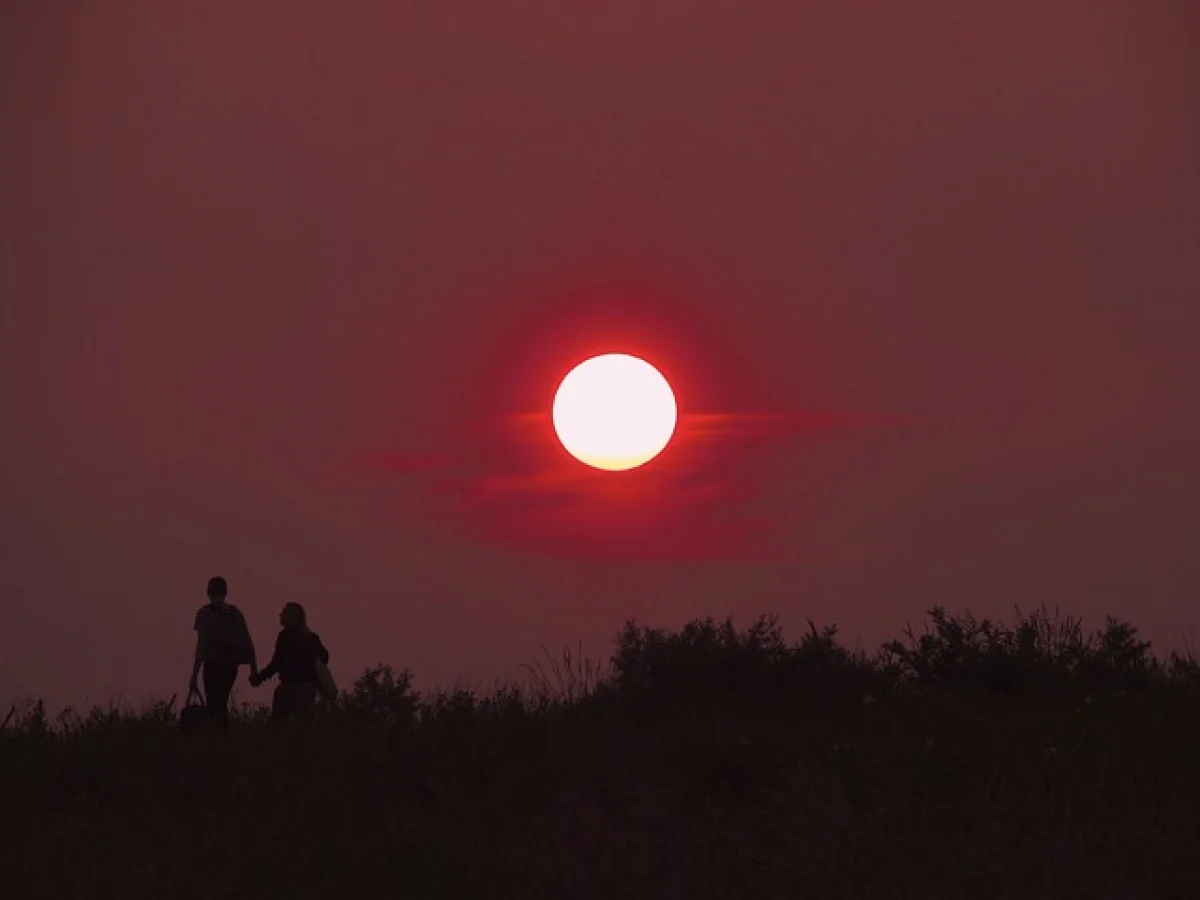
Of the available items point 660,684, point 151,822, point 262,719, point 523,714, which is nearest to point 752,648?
point 660,684

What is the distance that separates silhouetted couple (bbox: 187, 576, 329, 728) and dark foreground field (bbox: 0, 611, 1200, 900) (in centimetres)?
50

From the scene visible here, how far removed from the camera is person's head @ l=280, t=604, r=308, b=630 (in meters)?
18.7

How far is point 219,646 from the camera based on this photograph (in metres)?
18.6

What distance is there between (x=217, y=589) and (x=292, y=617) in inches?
33.0

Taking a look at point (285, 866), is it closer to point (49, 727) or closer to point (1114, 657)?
point (49, 727)

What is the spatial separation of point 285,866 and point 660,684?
329 inches

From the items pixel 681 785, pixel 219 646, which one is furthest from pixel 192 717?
pixel 681 785

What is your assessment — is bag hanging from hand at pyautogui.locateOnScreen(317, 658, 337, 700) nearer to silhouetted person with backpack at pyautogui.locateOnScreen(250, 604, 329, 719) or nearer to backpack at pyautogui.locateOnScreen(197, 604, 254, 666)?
silhouetted person with backpack at pyautogui.locateOnScreen(250, 604, 329, 719)

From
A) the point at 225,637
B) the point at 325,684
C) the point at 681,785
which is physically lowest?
the point at 681,785

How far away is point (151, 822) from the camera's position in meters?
12.8

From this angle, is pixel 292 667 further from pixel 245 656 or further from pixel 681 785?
pixel 681 785

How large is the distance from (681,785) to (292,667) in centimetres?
608

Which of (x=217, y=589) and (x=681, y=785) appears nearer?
(x=681, y=785)

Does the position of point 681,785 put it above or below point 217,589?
below
